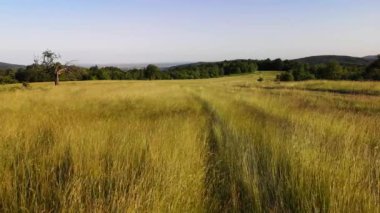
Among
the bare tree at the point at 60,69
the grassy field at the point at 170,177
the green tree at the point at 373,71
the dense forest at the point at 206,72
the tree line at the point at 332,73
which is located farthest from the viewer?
the tree line at the point at 332,73

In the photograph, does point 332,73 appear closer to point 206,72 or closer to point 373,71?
point 373,71

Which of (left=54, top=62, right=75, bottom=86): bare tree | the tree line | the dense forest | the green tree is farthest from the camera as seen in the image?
the tree line

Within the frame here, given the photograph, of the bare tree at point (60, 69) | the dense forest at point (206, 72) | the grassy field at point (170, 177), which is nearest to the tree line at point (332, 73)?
the dense forest at point (206, 72)

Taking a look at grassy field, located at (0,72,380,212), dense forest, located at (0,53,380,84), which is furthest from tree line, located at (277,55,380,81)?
grassy field, located at (0,72,380,212)

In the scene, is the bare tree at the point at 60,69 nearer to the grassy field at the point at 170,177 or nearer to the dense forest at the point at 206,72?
the dense forest at the point at 206,72

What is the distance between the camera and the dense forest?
66444 mm

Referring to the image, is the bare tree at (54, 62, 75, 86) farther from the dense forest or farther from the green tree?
the green tree

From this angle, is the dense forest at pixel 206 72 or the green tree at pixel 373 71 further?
the dense forest at pixel 206 72

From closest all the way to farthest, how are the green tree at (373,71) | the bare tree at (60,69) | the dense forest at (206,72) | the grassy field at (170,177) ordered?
the grassy field at (170,177) → the bare tree at (60,69) → the green tree at (373,71) → the dense forest at (206,72)

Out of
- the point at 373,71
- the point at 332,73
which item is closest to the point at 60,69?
the point at 373,71

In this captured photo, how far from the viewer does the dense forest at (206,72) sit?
218ft

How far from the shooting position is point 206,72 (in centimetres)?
11262

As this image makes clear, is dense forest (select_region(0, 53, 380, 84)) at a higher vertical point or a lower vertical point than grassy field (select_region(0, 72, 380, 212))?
higher

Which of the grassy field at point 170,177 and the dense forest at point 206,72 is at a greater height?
the dense forest at point 206,72
